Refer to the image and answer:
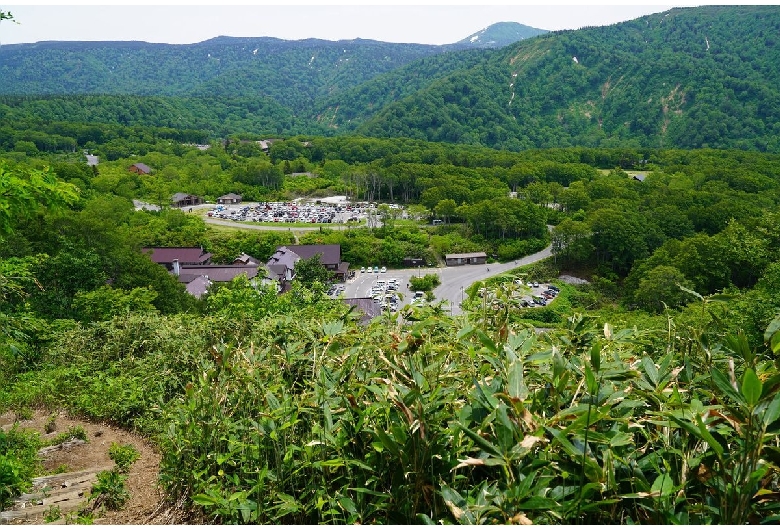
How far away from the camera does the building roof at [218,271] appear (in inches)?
1056

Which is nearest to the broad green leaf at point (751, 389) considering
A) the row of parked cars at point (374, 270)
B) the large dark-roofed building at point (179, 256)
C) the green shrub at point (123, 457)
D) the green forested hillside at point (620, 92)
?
the green shrub at point (123, 457)

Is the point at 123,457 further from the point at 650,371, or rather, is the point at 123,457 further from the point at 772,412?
the point at 772,412

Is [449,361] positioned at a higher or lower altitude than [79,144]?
higher

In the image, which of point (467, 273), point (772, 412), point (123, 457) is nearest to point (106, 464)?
point (123, 457)

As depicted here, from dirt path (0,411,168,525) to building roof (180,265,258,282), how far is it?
2150 centimetres

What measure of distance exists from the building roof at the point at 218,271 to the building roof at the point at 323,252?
10.4ft

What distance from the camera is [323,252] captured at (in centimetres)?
3036

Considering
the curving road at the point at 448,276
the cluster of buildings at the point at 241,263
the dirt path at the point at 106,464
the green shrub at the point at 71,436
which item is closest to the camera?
the dirt path at the point at 106,464

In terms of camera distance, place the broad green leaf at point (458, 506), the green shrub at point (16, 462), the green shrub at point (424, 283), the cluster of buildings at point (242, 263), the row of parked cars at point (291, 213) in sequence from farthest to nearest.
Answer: the row of parked cars at point (291, 213) → the green shrub at point (424, 283) → the cluster of buildings at point (242, 263) → the green shrub at point (16, 462) → the broad green leaf at point (458, 506)

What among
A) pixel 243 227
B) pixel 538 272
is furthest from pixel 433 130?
pixel 538 272

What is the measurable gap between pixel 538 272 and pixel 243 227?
1996cm

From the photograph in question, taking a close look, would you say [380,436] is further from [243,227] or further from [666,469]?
[243,227]

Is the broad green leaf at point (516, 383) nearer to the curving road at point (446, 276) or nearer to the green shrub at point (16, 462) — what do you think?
the green shrub at point (16, 462)

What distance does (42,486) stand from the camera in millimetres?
3502
